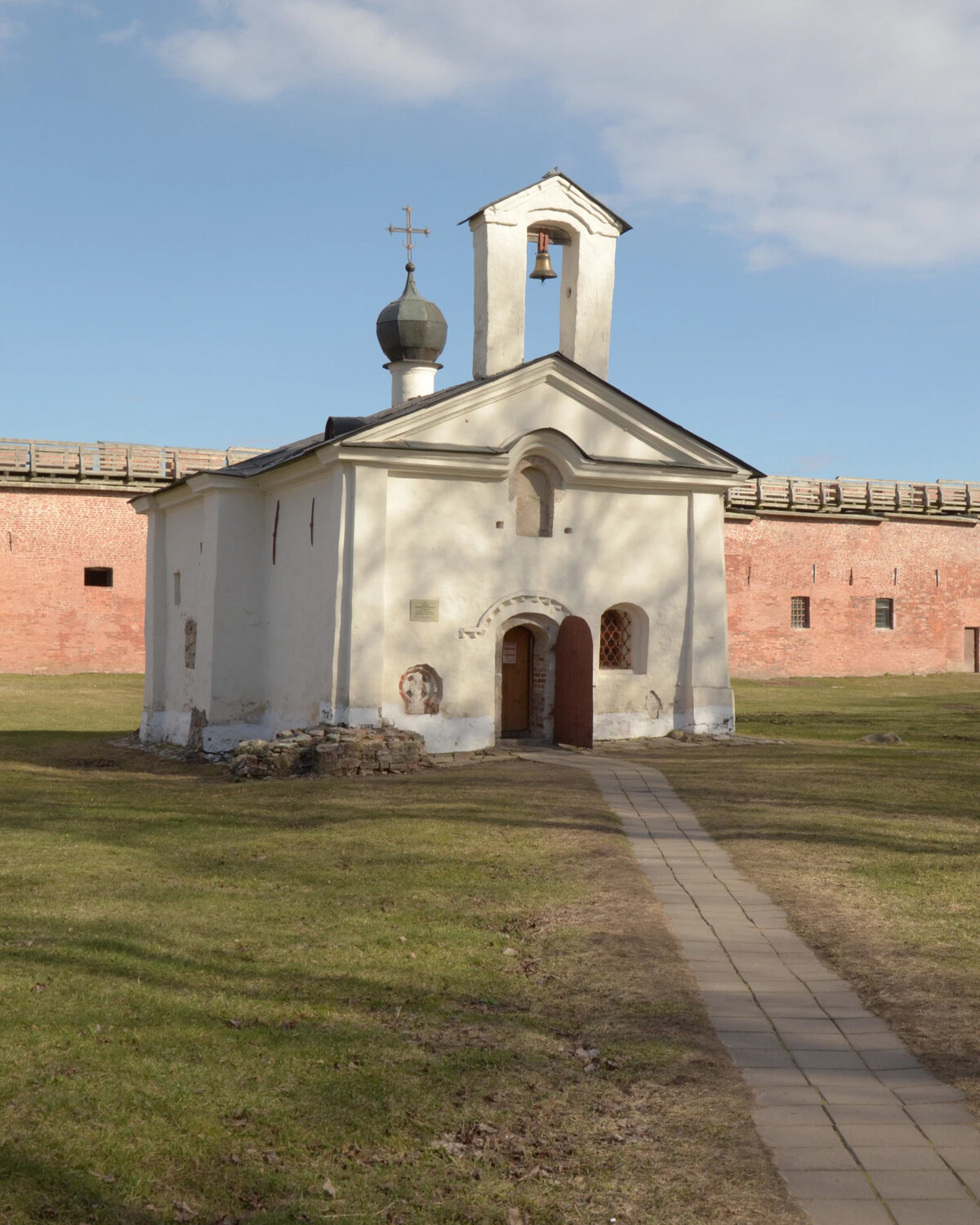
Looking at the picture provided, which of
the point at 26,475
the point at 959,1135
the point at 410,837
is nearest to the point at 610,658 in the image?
the point at 410,837

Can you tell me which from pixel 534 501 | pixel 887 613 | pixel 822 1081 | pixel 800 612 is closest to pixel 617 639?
pixel 534 501

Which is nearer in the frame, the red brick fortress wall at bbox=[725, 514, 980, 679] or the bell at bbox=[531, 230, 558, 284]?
the bell at bbox=[531, 230, 558, 284]

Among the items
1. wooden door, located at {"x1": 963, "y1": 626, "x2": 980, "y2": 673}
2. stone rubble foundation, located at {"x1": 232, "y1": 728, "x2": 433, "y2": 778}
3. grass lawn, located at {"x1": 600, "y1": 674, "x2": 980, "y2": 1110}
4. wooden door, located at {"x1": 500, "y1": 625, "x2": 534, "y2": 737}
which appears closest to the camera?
grass lawn, located at {"x1": 600, "y1": 674, "x2": 980, "y2": 1110}

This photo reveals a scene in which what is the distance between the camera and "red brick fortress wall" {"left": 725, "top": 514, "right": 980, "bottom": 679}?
3931cm

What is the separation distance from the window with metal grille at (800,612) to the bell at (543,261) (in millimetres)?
22703

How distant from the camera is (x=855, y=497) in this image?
41.2 meters

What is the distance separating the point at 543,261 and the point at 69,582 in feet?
63.9

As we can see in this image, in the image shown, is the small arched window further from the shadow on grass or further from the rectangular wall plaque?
the shadow on grass

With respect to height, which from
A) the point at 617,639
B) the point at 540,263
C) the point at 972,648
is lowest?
the point at 617,639

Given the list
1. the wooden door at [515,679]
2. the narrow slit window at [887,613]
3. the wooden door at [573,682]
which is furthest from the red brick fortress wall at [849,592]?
the wooden door at [573,682]

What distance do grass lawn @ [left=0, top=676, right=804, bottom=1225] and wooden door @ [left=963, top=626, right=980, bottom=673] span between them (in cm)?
3433

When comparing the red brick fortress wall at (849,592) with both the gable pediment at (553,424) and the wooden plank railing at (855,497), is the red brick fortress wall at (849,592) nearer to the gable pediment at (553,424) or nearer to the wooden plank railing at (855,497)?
the wooden plank railing at (855,497)

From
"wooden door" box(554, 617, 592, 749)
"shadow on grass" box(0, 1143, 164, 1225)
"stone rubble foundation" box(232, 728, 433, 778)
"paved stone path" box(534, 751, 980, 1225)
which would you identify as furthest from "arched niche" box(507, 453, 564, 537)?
"shadow on grass" box(0, 1143, 164, 1225)

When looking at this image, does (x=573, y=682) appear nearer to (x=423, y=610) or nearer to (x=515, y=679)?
(x=515, y=679)
